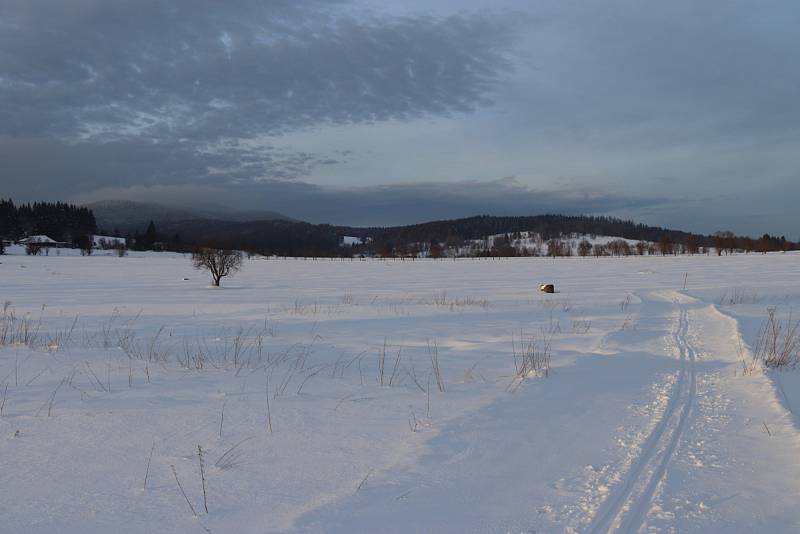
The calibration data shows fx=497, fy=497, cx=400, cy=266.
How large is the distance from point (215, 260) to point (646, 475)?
30.3 m

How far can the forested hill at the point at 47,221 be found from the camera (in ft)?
396

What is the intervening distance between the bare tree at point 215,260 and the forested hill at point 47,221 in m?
117

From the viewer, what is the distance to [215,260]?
3091 centimetres

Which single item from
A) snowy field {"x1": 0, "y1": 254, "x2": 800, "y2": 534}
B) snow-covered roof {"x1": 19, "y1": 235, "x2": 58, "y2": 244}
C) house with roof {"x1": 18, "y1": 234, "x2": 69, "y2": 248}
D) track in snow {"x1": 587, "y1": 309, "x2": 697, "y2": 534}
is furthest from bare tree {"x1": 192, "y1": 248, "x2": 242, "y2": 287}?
snow-covered roof {"x1": 19, "y1": 235, "x2": 58, "y2": 244}

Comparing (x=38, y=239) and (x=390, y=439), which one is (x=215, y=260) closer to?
(x=390, y=439)

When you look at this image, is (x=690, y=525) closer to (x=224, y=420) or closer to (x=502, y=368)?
(x=224, y=420)

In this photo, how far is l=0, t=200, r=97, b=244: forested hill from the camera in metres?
121

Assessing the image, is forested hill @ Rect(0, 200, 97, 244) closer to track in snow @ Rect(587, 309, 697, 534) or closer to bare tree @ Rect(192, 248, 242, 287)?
bare tree @ Rect(192, 248, 242, 287)

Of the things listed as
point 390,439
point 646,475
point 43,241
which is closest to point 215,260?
point 390,439

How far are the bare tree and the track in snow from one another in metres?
28.6

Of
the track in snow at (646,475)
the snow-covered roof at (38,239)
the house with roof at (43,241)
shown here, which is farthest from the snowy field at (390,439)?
the snow-covered roof at (38,239)

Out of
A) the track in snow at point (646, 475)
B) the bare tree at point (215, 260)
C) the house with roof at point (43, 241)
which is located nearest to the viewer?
the track in snow at point (646, 475)

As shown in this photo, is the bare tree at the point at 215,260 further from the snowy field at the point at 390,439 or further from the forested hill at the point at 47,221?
the forested hill at the point at 47,221

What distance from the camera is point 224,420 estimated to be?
4.76 m
